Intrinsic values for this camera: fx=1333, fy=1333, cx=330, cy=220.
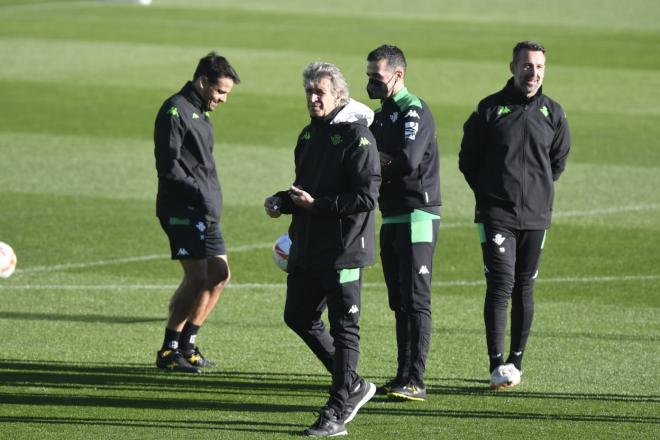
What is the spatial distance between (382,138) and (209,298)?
205 cm

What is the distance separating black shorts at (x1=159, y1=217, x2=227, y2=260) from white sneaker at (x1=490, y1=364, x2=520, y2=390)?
228 cm

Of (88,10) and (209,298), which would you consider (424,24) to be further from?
(209,298)

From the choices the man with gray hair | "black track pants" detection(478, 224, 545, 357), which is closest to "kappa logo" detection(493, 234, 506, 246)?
"black track pants" detection(478, 224, 545, 357)

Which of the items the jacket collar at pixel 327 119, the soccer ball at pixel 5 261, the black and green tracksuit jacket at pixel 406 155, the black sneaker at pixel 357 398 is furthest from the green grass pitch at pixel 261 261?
the jacket collar at pixel 327 119

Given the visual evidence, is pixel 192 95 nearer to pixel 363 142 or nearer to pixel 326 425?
pixel 363 142

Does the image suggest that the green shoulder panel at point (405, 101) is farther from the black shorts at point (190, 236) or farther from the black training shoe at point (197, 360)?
the black training shoe at point (197, 360)

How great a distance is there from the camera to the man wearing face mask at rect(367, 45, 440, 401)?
8492 millimetres

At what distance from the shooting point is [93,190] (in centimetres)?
1678


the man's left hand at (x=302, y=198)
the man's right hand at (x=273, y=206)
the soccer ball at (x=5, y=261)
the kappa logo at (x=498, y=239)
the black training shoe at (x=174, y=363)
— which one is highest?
the man's left hand at (x=302, y=198)

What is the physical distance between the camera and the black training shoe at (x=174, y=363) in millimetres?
9484

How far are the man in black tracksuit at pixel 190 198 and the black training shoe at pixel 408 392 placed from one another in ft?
5.34

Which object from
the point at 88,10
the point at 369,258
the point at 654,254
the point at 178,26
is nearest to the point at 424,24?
the point at 178,26

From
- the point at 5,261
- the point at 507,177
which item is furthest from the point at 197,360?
the point at 507,177

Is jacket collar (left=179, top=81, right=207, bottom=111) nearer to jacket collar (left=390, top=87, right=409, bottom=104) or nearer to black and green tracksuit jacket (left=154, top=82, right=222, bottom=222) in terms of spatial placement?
black and green tracksuit jacket (left=154, top=82, right=222, bottom=222)
